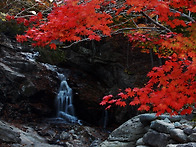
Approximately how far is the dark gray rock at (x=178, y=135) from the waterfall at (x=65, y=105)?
7475 millimetres

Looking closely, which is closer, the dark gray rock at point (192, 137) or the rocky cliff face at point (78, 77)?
the dark gray rock at point (192, 137)

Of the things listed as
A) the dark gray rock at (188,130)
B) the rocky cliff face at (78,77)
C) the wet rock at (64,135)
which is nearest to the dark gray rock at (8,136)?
the wet rock at (64,135)

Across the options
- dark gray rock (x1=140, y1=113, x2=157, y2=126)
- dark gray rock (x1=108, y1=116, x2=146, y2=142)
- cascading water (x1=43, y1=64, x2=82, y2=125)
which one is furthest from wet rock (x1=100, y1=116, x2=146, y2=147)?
cascading water (x1=43, y1=64, x2=82, y2=125)

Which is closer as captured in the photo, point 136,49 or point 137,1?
point 137,1

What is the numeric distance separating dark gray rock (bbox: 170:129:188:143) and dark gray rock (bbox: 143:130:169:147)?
0.76ft

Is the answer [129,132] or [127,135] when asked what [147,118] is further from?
[127,135]

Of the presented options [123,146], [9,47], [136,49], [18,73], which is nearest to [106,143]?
[123,146]

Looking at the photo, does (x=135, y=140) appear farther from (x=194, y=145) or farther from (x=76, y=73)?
(x=76, y=73)

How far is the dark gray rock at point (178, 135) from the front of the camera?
5445 millimetres

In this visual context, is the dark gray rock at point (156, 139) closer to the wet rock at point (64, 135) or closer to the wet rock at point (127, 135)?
the wet rock at point (127, 135)

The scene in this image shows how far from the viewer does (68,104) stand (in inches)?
504

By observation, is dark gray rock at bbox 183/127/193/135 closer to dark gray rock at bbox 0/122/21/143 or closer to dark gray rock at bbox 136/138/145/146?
dark gray rock at bbox 136/138/145/146

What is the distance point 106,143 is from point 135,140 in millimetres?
1070

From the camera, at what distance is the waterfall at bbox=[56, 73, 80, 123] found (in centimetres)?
1230
